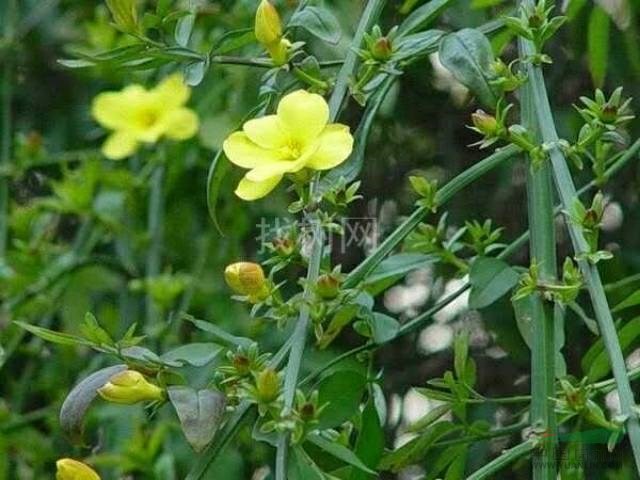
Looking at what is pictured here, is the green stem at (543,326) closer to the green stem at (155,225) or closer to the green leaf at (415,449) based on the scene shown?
the green leaf at (415,449)

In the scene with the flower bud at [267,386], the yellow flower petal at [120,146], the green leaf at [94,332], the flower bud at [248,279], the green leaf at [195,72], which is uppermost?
the green leaf at [195,72]

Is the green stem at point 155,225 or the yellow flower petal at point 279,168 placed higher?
the yellow flower petal at point 279,168

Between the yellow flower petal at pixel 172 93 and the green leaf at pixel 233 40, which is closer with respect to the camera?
the green leaf at pixel 233 40

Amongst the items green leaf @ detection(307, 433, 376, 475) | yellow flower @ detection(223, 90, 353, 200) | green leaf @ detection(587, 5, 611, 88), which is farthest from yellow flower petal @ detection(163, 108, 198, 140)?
green leaf @ detection(307, 433, 376, 475)

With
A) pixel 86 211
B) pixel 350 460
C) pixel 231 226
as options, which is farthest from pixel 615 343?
pixel 86 211

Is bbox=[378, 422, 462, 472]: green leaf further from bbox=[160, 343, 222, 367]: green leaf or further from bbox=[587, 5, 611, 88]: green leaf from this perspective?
bbox=[587, 5, 611, 88]: green leaf

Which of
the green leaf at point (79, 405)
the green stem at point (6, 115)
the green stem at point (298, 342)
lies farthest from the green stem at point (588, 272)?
the green stem at point (6, 115)

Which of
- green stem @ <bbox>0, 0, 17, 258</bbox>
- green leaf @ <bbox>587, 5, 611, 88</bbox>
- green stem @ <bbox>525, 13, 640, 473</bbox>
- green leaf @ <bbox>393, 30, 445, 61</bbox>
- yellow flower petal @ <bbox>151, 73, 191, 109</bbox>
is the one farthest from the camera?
green stem @ <bbox>0, 0, 17, 258</bbox>
